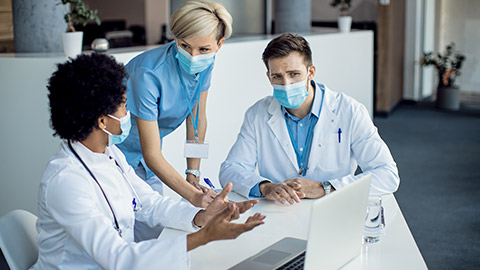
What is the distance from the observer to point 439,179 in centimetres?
599

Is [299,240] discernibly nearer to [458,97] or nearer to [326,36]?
[326,36]

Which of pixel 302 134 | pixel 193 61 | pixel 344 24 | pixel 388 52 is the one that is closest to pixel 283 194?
pixel 302 134

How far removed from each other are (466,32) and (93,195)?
9.24 meters

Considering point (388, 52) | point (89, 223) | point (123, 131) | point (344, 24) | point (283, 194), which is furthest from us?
point (388, 52)

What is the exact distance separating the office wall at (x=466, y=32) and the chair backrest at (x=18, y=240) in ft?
29.9

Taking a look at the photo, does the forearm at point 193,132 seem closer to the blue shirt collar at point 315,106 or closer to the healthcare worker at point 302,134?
the healthcare worker at point 302,134

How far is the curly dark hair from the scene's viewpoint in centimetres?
183

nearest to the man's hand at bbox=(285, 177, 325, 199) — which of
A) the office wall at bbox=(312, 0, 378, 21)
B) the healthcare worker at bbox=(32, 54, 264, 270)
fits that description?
the healthcare worker at bbox=(32, 54, 264, 270)

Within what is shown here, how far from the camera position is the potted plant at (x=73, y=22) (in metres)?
3.74

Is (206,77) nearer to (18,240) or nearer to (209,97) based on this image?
(18,240)

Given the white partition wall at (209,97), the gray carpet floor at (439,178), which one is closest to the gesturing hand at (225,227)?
the white partition wall at (209,97)

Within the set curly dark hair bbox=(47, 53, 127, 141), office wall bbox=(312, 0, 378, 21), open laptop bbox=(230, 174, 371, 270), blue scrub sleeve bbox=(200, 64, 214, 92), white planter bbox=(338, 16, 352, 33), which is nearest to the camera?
open laptop bbox=(230, 174, 371, 270)

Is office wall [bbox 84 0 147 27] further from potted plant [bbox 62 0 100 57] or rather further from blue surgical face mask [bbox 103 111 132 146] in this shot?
blue surgical face mask [bbox 103 111 132 146]

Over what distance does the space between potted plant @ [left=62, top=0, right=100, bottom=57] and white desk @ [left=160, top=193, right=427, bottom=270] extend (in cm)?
194
